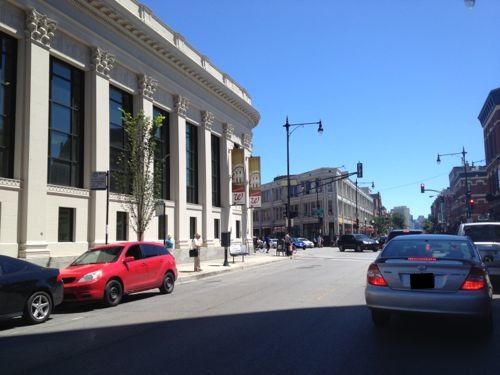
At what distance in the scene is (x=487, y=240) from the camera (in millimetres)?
13867

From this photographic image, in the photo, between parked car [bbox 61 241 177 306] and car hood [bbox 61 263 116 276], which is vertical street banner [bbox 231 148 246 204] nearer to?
parked car [bbox 61 241 177 306]

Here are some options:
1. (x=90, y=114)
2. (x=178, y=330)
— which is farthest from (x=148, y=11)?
(x=178, y=330)

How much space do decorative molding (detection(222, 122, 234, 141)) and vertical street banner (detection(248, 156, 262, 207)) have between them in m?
2.74

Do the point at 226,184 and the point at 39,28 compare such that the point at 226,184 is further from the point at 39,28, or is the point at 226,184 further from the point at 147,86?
the point at 39,28

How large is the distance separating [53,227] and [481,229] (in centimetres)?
1594

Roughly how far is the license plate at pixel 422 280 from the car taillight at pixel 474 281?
43 cm

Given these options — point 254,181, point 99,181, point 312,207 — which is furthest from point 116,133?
point 312,207

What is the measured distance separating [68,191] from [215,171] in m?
16.8

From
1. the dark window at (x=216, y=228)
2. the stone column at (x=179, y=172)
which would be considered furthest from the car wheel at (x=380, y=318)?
the dark window at (x=216, y=228)

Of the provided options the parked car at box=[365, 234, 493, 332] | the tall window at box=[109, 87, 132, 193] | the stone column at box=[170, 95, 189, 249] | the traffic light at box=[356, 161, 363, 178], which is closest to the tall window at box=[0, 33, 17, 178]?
the tall window at box=[109, 87, 132, 193]

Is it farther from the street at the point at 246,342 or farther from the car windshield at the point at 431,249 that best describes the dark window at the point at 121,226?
the car windshield at the point at 431,249

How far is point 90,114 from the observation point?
22.8 m

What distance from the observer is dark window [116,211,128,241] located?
81.4 ft

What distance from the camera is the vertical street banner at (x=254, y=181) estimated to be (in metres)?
39.2
